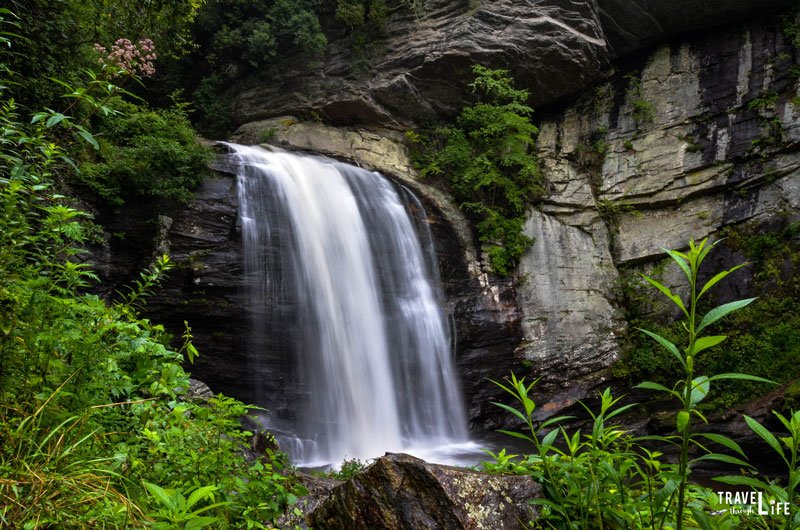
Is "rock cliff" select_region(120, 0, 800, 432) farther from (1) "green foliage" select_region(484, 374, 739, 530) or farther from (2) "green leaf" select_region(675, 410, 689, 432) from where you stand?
(2) "green leaf" select_region(675, 410, 689, 432)

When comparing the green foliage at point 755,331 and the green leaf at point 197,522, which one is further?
the green foliage at point 755,331

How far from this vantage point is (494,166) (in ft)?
42.1

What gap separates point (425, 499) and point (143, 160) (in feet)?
25.6

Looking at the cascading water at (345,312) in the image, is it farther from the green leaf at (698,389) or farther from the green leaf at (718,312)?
the green leaf at (718,312)

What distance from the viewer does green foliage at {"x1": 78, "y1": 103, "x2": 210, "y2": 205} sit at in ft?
24.4

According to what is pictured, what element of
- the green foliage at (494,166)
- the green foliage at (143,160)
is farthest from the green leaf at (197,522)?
the green foliage at (494,166)

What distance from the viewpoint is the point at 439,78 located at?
13.4 metres

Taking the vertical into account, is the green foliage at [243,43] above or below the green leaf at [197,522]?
above

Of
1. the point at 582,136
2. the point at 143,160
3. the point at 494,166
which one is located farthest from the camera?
the point at 582,136

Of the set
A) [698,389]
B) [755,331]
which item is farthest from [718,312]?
[755,331]

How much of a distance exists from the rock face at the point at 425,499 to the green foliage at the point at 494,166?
32.6ft

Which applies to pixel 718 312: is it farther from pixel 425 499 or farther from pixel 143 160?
pixel 143 160

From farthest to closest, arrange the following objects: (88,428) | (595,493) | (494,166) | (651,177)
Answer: (494,166) → (651,177) → (88,428) → (595,493)

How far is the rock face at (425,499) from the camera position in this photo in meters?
2.07
